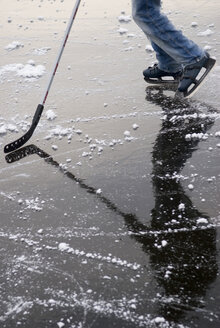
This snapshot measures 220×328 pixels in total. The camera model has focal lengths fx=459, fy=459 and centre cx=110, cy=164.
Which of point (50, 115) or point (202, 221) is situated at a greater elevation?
point (202, 221)

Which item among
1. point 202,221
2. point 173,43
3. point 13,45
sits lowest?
point 13,45

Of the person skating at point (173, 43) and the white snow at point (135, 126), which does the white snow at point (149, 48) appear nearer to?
the person skating at point (173, 43)

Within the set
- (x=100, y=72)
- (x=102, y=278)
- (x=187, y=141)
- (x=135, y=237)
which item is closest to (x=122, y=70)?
(x=100, y=72)

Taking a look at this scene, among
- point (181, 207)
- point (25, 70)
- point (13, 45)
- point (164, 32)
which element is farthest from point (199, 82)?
point (13, 45)

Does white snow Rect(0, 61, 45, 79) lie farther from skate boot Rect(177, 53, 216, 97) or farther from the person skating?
skate boot Rect(177, 53, 216, 97)

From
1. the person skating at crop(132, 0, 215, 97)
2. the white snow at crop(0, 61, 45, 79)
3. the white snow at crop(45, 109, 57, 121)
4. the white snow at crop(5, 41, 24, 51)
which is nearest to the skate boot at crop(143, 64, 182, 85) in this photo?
the person skating at crop(132, 0, 215, 97)

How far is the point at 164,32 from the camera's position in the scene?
3750mm

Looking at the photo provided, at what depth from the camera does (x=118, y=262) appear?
2145 millimetres

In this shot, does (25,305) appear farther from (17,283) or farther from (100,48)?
(100,48)

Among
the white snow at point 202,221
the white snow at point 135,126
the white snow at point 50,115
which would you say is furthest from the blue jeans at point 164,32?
the white snow at point 202,221

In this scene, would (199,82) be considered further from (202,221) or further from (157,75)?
(202,221)

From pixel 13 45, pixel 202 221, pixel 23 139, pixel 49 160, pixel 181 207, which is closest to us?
pixel 202 221

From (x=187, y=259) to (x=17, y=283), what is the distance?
787 mm

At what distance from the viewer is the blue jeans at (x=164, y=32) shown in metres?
3.72
